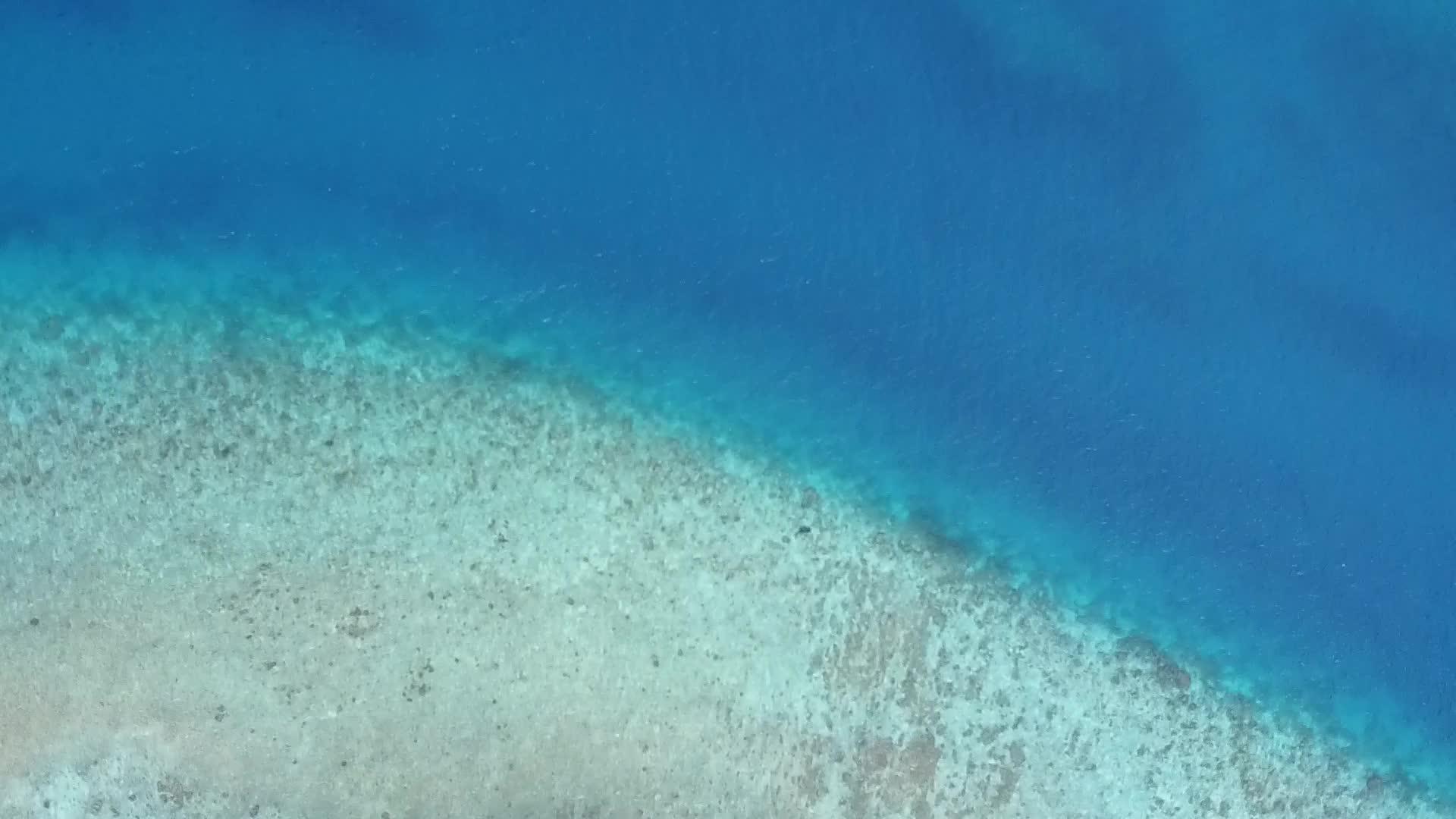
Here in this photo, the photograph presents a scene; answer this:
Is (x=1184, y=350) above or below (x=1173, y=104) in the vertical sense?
below

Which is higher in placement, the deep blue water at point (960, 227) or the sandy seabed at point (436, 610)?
the deep blue water at point (960, 227)

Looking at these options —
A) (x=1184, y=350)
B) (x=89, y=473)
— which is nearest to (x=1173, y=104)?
(x=1184, y=350)

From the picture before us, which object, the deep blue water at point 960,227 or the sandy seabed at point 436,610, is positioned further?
the deep blue water at point 960,227

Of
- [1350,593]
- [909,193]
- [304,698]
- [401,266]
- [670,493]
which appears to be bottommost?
[304,698]

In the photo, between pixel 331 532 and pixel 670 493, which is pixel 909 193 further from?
pixel 331 532

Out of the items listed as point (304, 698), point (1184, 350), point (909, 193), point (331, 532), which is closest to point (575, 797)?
point (304, 698)

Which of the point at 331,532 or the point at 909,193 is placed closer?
the point at 331,532

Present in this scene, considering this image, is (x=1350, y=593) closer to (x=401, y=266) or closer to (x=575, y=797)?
(x=575, y=797)
